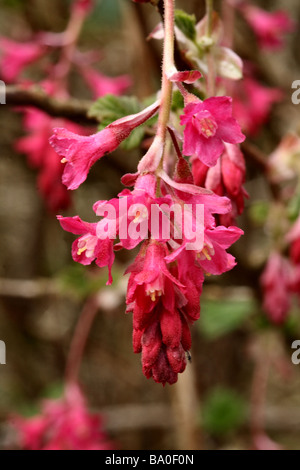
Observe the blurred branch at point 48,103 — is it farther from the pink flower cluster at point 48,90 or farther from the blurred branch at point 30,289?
the blurred branch at point 30,289

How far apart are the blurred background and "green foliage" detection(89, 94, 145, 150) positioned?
26.4 inches

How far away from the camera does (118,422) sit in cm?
247

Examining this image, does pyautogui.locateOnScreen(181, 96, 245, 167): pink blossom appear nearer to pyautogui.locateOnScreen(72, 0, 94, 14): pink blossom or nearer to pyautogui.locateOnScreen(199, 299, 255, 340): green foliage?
pyautogui.locateOnScreen(72, 0, 94, 14): pink blossom

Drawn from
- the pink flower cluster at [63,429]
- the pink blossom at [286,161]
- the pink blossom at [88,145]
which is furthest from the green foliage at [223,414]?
the pink blossom at [88,145]

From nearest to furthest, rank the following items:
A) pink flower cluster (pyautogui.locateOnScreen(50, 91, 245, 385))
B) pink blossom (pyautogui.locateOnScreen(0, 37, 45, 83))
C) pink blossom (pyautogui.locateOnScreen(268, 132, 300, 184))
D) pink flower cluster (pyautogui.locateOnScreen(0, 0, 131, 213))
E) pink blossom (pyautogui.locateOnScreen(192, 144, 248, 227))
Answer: pink flower cluster (pyautogui.locateOnScreen(50, 91, 245, 385)) → pink blossom (pyautogui.locateOnScreen(192, 144, 248, 227)) → pink blossom (pyautogui.locateOnScreen(268, 132, 300, 184)) → pink flower cluster (pyautogui.locateOnScreen(0, 0, 131, 213)) → pink blossom (pyautogui.locateOnScreen(0, 37, 45, 83))

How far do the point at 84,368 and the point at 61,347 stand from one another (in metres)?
0.68

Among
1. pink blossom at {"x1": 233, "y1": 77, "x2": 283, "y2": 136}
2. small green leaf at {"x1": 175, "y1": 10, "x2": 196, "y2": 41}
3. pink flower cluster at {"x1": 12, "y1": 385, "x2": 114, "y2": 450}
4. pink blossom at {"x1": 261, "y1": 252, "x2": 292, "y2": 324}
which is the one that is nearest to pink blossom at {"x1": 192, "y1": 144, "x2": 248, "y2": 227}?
small green leaf at {"x1": 175, "y1": 10, "x2": 196, "y2": 41}

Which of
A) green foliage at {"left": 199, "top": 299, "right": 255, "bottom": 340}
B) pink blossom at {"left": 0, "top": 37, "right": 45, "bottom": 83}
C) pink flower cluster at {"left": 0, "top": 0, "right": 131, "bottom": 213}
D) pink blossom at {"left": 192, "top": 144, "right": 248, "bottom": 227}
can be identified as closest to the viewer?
pink blossom at {"left": 192, "top": 144, "right": 248, "bottom": 227}

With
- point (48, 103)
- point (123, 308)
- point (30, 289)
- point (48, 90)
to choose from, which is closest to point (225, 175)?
point (48, 103)

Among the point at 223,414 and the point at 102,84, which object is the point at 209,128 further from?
the point at 223,414

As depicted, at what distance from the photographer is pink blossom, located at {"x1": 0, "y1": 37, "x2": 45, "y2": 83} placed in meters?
1.76

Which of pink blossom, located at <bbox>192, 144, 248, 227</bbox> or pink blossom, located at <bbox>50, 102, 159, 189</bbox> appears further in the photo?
pink blossom, located at <bbox>192, 144, 248, 227</bbox>
